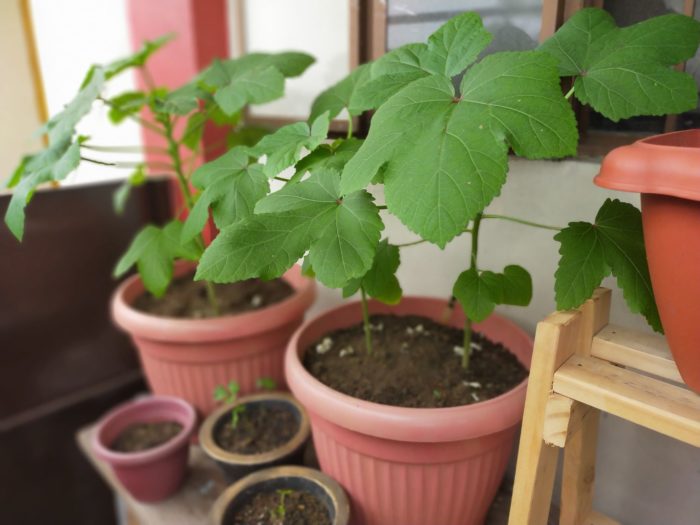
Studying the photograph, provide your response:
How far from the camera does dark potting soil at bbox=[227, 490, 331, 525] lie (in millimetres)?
723

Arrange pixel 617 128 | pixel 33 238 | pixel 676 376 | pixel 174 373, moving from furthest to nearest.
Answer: pixel 33 238, pixel 174 373, pixel 617 128, pixel 676 376

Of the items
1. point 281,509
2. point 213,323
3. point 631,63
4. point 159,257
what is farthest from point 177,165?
point 631,63

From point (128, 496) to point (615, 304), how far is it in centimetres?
91

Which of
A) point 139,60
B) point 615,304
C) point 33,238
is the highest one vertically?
point 139,60

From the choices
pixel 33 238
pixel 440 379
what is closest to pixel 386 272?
pixel 440 379

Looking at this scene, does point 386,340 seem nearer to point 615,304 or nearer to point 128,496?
point 615,304

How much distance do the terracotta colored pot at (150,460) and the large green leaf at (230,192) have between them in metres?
0.42

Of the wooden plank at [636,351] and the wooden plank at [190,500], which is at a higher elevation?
the wooden plank at [636,351]

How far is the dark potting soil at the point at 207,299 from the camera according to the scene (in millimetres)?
1096

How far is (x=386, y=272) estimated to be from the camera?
0.66 meters

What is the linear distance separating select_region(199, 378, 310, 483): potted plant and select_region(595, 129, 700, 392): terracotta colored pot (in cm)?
59

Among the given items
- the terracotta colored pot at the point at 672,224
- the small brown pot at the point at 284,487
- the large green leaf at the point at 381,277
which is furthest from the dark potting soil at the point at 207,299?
the terracotta colored pot at the point at 672,224

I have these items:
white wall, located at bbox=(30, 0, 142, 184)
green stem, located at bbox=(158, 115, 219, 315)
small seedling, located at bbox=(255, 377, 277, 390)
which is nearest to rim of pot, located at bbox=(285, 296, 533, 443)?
small seedling, located at bbox=(255, 377, 277, 390)

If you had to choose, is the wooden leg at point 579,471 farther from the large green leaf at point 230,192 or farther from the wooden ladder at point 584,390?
the large green leaf at point 230,192
